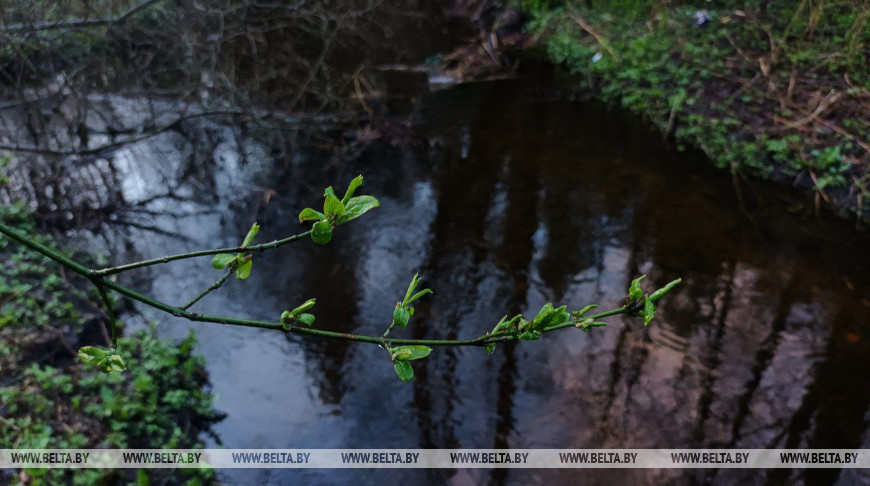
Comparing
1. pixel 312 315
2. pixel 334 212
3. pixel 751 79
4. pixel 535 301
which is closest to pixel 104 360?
pixel 312 315

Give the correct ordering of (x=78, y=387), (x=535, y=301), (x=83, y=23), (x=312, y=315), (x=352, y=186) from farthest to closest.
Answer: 1. (x=83, y=23)
2. (x=535, y=301)
3. (x=78, y=387)
4. (x=312, y=315)
5. (x=352, y=186)

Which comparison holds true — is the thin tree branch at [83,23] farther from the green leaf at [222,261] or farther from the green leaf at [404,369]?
the green leaf at [404,369]

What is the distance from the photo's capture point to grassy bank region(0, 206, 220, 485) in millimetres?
3545

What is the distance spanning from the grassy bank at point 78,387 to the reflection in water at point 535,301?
0.29 metres

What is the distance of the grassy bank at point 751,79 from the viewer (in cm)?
702

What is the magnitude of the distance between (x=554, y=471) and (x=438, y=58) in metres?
8.36

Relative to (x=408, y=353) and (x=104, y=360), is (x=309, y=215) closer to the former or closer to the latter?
(x=408, y=353)

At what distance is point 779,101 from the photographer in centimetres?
789

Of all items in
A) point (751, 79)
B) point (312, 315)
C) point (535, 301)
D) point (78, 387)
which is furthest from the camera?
point (751, 79)

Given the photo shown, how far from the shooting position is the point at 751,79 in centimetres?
844

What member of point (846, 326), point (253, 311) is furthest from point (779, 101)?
point (253, 311)

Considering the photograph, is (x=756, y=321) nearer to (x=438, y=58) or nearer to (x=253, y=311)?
(x=253, y=311)

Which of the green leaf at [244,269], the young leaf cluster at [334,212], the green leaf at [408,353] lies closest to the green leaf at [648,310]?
the green leaf at [408,353]

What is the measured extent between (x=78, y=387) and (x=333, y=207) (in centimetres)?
391
